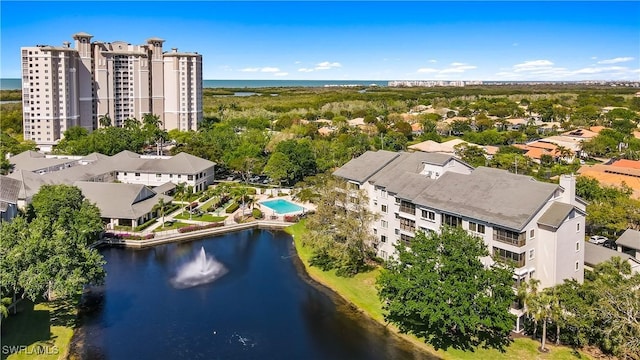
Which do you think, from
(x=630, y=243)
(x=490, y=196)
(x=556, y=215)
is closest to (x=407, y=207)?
(x=490, y=196)

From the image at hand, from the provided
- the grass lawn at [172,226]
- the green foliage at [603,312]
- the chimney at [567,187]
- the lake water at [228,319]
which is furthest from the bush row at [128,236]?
the chimney at [567,187]

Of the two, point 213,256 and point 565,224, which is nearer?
point 565,224

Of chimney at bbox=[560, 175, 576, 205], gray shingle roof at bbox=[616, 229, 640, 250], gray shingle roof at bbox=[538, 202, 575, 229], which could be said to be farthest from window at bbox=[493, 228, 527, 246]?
gray shingle roof at bbox=[616, 229, 640, 250]

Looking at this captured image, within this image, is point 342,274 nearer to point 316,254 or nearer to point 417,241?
point 316,254

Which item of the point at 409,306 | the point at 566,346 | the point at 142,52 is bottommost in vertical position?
the point at 566,346

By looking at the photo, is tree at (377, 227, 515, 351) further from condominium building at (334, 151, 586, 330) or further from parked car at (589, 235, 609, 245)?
parked car at (589, 235, 609, 245)

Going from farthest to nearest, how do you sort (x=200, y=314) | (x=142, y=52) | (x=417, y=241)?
1. (x=142, y=52)
2. (x=200, y=314)
3. (x=417, y=241)

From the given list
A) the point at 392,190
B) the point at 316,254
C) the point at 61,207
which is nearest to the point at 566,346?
the point at 392,190
